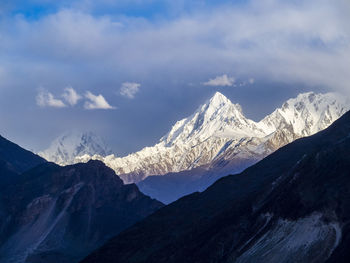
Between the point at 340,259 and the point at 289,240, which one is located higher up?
the point at 289,240

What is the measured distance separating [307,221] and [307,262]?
49.7 ft

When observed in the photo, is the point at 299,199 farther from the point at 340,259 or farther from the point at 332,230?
A: the point at 340,259

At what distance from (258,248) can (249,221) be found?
22579mm

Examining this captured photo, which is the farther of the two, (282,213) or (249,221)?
(249,221)

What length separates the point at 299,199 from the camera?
186000 millimetres

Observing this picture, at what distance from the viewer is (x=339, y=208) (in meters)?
172

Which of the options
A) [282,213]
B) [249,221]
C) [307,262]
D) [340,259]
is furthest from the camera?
[249,221]

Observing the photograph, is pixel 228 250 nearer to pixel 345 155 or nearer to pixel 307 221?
pixel 307 221

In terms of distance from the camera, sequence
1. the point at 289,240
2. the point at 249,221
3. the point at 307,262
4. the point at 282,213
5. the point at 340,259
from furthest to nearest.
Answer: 1. the point at 249,221
2. the point at 282,213
3. the point at 289,240
4. the point at 307,262
5. the point at 340,259

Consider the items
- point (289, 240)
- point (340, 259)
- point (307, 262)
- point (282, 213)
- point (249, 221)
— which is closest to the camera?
point (340, 259)

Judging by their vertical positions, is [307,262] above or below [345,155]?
below

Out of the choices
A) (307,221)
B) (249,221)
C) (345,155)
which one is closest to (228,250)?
(249,221)

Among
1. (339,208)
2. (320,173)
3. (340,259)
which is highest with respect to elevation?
(320,173)

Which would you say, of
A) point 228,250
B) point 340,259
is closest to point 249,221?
point 228,250
